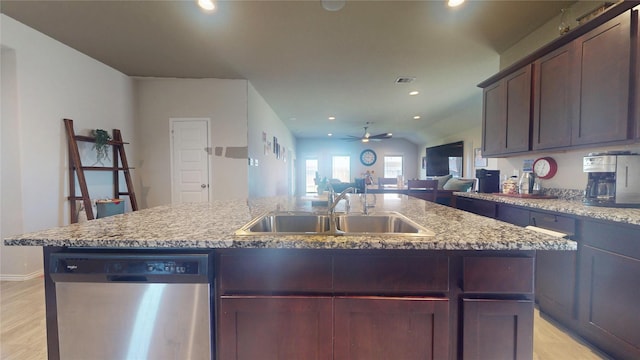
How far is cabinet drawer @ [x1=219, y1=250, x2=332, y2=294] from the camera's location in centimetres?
99

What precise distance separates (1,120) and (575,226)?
496 centimetres

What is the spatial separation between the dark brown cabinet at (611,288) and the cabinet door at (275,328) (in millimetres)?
1650

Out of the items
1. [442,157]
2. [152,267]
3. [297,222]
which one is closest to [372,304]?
[297,222]

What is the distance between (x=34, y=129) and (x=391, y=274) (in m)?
3.82

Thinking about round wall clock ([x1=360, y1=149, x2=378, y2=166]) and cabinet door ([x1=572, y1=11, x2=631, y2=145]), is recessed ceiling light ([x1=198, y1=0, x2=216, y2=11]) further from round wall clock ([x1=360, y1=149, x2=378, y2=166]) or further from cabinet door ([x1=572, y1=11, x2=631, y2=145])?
round wall clock ([x1=360, y1=149, x2=378, y2=166])

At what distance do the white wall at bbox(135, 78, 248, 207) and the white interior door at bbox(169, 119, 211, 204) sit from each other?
3.9 inches

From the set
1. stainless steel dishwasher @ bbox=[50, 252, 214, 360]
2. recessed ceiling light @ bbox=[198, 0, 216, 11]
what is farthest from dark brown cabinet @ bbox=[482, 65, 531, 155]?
stainless steel dishwasher @ bbox=[50, 252, 214, 360]

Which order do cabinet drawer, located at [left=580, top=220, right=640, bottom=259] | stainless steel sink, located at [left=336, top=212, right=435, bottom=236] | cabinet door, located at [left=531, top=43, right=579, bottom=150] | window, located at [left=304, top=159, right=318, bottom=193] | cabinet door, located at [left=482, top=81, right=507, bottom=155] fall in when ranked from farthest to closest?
window, located at [left=304, top=159, right=318, bottom=193]
cabinet door, located at [left=482, top=81, right=507, bottom=155]
cabinet door, located at [left=531, top=43, right=579, bottom=150]
stainless steel sink, located at [left=336, top=212, right=435, bottom=236]
cabinet drawer, located at [left=580, top=220, right=640, bottom=259]

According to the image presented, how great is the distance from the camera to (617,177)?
1.74m

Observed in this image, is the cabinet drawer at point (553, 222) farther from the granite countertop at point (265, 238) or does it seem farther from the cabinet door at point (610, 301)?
the granite countertop at point (265, 238)

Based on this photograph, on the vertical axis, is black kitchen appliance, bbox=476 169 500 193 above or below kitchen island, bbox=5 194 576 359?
above

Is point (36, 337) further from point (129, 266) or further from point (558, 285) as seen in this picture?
point (558, 285)

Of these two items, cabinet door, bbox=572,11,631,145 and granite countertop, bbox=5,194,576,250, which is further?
cabinet door, bbox=572,11,631,145

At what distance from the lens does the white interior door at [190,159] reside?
428cm
